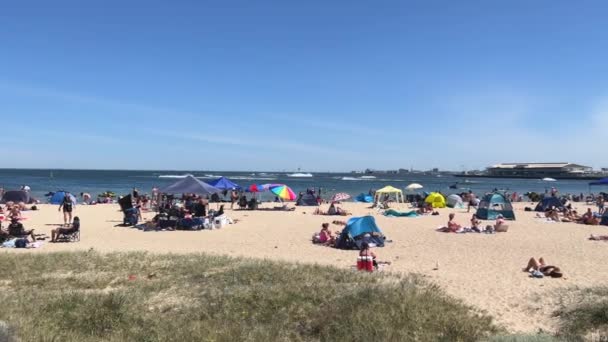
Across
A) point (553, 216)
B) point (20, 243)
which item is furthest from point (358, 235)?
point (553, 216)

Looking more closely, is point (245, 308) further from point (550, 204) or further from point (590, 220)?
point (550, 204)

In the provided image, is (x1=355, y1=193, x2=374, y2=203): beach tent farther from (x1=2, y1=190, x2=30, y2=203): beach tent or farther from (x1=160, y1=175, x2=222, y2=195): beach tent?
(x1=2, y1=190, x2=30, y2=203): beach tent

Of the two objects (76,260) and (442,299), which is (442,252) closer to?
(442,299)

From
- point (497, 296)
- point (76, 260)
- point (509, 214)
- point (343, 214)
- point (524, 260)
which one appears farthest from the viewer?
point (343, 214)

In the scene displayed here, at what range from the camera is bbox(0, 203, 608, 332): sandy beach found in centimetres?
891

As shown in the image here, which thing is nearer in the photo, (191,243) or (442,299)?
(442,299)

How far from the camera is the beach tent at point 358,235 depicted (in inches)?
586

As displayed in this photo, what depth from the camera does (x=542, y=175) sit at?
123 metres

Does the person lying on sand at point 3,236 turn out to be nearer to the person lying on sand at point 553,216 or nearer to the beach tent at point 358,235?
the beach tent at point 358,235

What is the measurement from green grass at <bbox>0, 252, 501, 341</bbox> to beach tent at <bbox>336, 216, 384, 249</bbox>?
4499mm

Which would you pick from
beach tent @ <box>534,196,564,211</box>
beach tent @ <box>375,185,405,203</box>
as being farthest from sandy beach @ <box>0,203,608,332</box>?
beach tent @ <box>375,185,405,203</box>

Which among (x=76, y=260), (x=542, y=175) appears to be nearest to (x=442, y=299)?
(x=76, y=260)

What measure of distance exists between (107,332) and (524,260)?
34.9ft

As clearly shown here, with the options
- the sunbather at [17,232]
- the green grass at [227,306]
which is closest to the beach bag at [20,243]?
the sunbather at [17,232]
